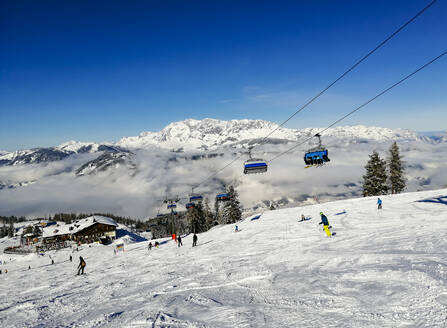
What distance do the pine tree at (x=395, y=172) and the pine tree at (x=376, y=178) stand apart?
3117mm

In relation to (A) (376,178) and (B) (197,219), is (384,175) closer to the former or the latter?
(A) (376,178)

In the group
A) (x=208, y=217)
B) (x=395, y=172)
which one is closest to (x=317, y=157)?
(x=395, y=172)

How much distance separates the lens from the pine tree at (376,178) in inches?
2192

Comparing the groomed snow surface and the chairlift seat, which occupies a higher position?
the chairlift seat

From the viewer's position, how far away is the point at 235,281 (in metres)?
10.3

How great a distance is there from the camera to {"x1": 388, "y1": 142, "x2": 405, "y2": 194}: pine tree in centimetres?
5716

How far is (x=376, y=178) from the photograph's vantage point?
184 feet

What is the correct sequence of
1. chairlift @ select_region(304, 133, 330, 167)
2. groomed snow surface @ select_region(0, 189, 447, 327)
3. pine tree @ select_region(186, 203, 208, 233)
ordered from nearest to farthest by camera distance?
groomed snow surface @ select_region(0, 189, 447, 327) → chairlift @ select_region(304, 133, 330, 167) → pine tree @ select_region(186, 203, 208, 233)

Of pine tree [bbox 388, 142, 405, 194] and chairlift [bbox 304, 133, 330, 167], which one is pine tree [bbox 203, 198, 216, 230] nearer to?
pine tree [bbox 388, 142, 405, 194]

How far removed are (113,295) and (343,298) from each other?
8.89m

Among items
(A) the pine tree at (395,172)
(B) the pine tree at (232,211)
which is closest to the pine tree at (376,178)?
(A) the pine tree at (395,172)

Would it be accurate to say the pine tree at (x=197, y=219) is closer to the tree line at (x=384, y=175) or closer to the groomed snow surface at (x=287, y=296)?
the tree line at (x=384, y=175)

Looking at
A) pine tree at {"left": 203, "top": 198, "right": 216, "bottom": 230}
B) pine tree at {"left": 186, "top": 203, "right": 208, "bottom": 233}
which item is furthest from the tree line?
pine tree at {"left": 186, "top": 203, "right": 208, "bottom": 233}

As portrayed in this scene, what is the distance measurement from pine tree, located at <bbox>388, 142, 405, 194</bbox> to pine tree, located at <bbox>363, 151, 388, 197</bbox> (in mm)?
3117
